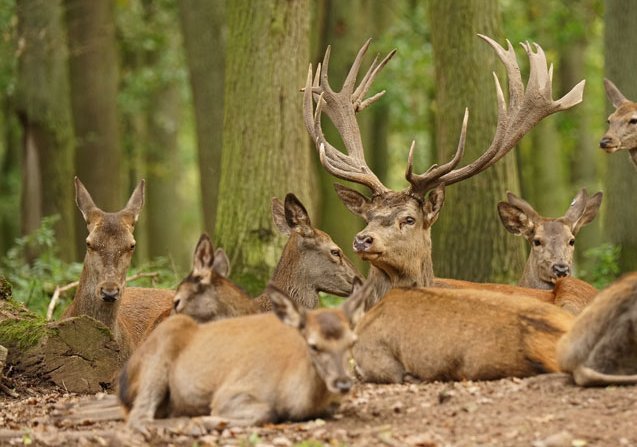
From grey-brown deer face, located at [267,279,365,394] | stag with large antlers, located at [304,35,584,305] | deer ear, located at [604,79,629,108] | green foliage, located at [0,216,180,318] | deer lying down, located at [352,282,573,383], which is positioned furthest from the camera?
green foliage, located at [0,216,180,318]

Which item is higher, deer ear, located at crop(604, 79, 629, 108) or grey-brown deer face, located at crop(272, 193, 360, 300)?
deer ear, located at crop(604, 79, 629, 108)

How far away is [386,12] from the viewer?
23.5 metres

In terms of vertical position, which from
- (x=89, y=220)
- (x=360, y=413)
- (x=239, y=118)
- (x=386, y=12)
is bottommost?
(x=360, y=413)

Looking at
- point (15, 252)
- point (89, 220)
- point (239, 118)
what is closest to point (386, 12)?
point (15, 252)

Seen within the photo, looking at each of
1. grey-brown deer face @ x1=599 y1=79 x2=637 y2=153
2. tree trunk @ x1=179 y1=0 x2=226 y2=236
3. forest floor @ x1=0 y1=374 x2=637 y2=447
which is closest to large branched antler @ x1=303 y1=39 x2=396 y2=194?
grey-brown deer face @ x1=599 y1=79 x2=637 y2=153

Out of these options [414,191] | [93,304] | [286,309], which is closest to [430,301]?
[286,309]

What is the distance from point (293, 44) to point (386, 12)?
11133 mm

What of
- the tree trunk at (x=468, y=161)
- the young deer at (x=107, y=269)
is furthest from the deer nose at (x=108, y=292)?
the tree trunk at (x=468, y=161)

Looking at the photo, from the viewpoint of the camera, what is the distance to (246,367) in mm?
7324

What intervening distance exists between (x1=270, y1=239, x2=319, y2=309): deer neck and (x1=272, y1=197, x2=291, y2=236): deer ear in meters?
0.21

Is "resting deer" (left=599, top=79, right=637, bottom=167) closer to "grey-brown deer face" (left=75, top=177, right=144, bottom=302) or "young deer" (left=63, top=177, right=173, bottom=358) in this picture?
"young deer" (left=63, top=177, right=173, bottom=358)

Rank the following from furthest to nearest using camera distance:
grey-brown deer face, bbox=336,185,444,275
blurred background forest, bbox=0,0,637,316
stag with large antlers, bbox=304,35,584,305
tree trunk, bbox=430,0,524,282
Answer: tree trunk, bbox=430,0,524,282
blurred background forest, bbox=0,0,637,316
stag with large antlers, bbox=304,35,584,305
grey-brown deer face, bbox=336,185,444,275

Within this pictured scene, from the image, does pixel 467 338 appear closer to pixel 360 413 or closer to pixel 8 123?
pixel 360 413

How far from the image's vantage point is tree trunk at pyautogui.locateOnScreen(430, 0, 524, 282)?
42.7 feet
